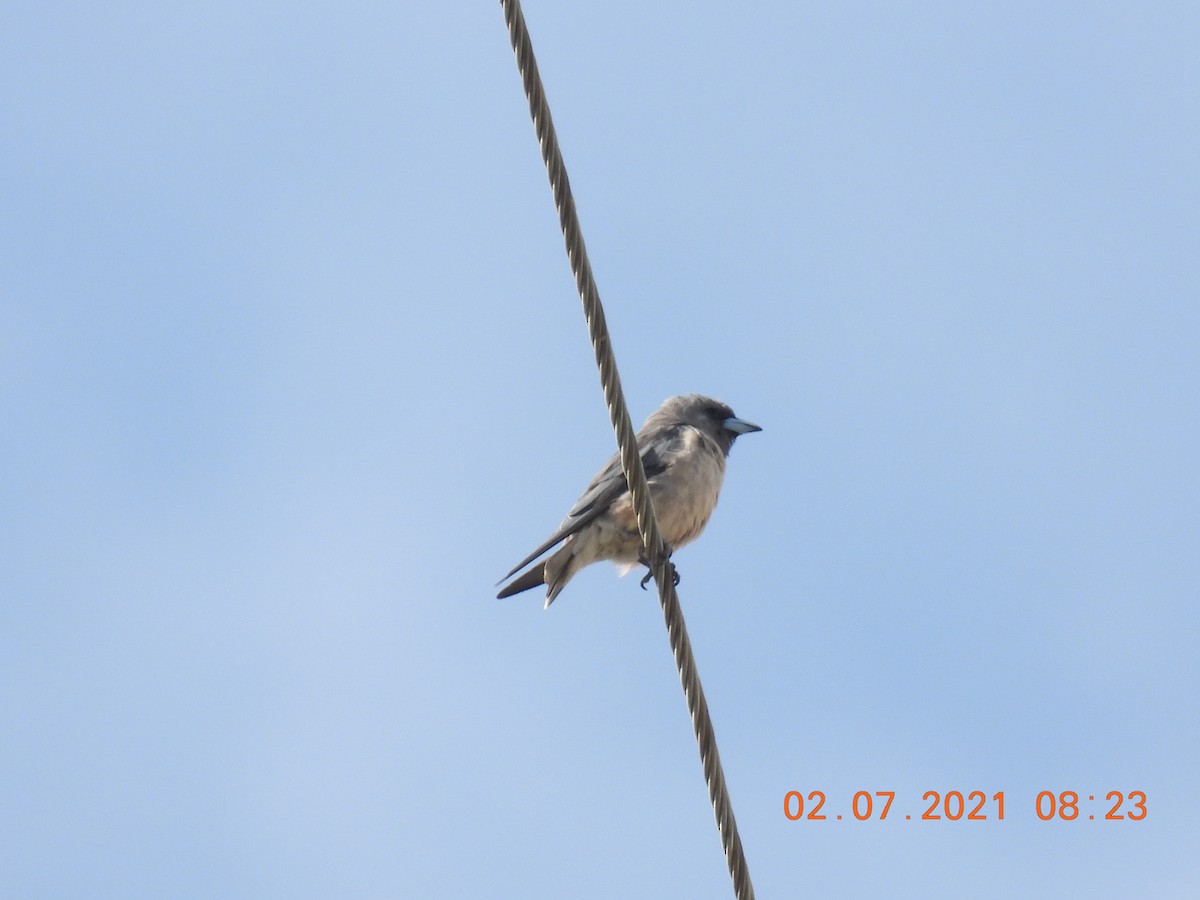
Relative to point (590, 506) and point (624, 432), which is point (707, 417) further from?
Answer: point (624, 432)

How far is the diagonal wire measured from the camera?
468 cm

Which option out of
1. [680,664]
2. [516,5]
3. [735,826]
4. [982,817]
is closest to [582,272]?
[516,5]

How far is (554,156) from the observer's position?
4.75m

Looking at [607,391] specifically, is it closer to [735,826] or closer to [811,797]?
[735,826]

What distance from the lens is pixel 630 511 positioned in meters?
8.41

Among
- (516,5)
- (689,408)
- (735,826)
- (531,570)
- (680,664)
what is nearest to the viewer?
(516,5)

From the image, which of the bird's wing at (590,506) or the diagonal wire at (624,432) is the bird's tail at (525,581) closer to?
the bird's wing at (590,506)

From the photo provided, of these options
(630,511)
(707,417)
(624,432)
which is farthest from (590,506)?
(624,432)

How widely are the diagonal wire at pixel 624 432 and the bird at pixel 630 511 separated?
2692 mm

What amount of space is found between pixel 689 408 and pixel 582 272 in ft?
17.1

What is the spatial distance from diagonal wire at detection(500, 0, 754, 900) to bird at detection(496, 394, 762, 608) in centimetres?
269

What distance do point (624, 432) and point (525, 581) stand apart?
147 inches

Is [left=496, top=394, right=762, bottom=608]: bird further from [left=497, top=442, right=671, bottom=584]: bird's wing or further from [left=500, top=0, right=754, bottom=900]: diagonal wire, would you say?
[left=500, top=0, right=754, bottom=900]: diagonal wire

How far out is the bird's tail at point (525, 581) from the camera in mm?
8773
